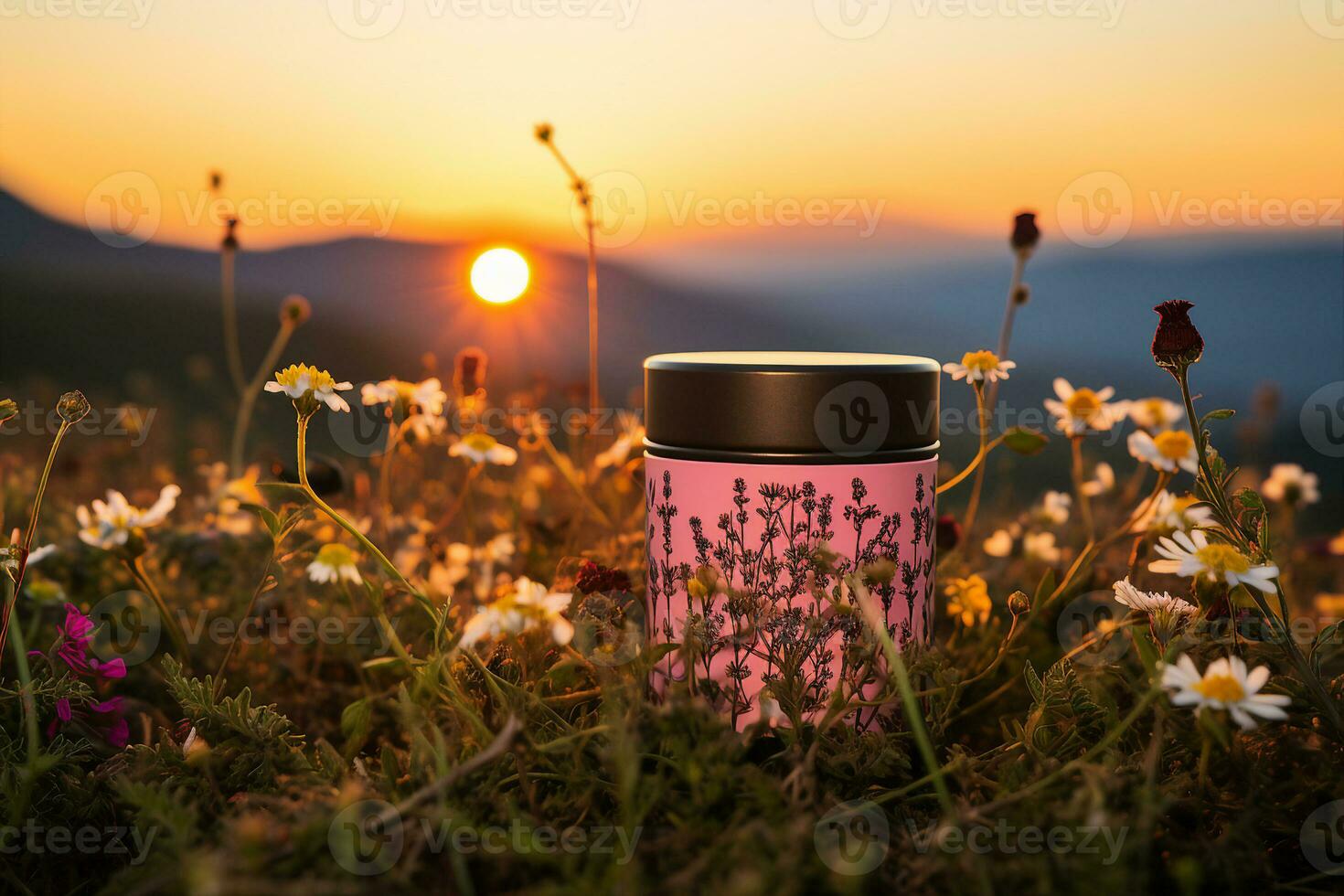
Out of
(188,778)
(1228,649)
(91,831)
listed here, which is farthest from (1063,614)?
(91,831)

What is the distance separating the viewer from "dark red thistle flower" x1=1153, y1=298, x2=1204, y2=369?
1.50m

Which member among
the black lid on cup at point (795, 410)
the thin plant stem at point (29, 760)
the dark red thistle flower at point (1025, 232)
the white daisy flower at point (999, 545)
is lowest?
the thin plant stem at point (29, 760)

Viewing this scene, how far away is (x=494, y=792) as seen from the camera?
1307mm

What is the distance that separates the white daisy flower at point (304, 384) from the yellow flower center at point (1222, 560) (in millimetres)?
1312

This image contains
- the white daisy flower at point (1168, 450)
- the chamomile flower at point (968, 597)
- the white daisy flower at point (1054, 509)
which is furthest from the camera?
the white daisy flower at point (1054, 509)

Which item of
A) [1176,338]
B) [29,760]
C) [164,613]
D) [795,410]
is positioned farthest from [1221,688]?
[164,613]

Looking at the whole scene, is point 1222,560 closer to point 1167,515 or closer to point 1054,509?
point 1167,515

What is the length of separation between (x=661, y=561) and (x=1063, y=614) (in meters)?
0.93

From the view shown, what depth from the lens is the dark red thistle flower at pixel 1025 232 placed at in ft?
7.92

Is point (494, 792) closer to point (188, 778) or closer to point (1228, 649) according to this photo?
point (188, 778)

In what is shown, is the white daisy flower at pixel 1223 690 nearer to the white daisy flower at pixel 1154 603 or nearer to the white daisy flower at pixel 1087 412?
the white daisy flower at pixel 1154 603

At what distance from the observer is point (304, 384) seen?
1.58 meters

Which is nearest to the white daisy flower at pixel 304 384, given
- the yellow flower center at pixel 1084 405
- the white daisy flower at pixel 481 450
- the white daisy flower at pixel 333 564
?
the white daisy flower at pixel 333 564

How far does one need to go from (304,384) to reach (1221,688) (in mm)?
1349
